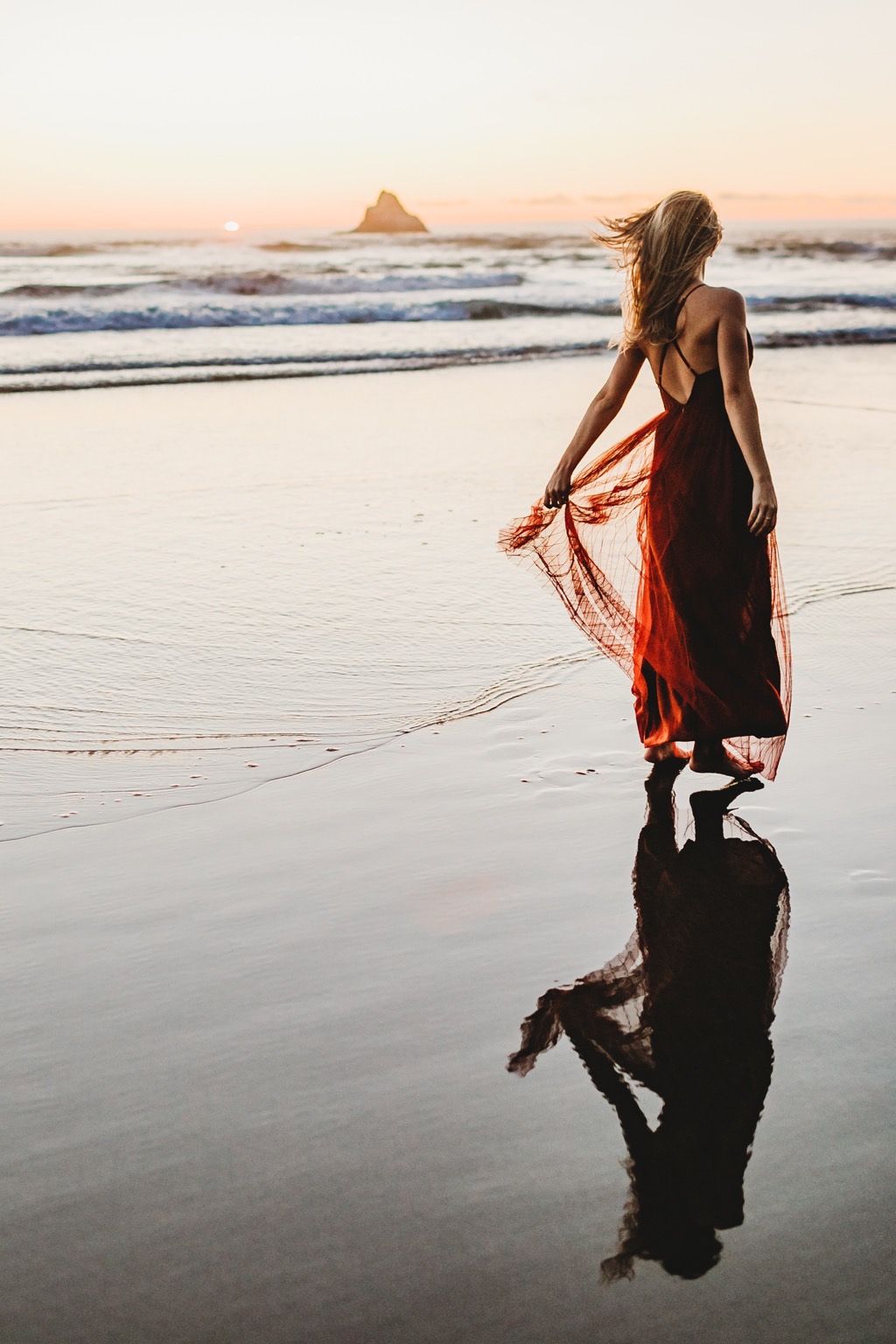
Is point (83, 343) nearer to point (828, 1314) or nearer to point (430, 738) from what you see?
point (430, 738)

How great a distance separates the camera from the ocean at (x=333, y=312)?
16391mm

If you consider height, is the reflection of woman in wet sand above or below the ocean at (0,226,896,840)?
below

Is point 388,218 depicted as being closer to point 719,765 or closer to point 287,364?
point 287,364

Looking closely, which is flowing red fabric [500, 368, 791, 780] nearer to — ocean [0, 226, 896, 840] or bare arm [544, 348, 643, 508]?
bare arm [544, 348, 643, 508]

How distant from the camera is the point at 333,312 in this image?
2280 centimetres

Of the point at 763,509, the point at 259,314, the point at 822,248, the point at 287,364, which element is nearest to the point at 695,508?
the point at 763,509

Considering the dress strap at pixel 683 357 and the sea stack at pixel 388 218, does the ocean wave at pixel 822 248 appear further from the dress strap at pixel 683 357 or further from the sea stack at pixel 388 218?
the sea stack at pixel 388 218

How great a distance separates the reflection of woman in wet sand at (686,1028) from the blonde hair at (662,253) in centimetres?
159

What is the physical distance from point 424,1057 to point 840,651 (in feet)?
10.9

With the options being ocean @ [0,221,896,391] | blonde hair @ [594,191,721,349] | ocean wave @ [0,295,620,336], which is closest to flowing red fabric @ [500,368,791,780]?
blonde hair @ [594,191,721,349]

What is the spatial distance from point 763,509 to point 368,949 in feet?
6.13

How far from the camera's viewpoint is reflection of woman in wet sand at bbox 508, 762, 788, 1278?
2.07m

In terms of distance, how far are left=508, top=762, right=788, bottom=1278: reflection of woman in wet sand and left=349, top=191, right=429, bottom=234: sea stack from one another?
99.8 meters

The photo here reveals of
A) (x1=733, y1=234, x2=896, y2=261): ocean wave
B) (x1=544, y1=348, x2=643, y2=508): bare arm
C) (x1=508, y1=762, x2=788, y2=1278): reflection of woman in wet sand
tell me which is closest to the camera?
(x1=508, y1=762, x2=788, y2=1278): reflection of woman in wet sand
